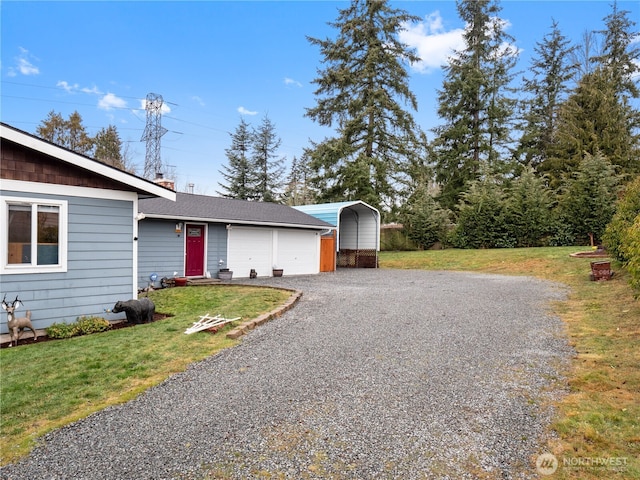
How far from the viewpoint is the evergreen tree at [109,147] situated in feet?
104

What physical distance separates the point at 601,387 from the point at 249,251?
11967mm

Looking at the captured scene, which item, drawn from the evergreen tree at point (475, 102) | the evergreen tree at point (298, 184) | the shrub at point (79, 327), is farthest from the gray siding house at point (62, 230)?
the evergreen tree at point (298, 184)

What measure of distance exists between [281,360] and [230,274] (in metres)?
8.93

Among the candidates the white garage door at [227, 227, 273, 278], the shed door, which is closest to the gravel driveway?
the white garage door at [227, 227, 273, 278]

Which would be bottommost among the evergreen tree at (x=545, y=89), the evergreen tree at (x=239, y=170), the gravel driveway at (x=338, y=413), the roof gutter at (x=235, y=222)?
the gravel driveway at (x=338, y=413)

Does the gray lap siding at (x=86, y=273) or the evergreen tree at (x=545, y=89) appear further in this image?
the evergreen tree at (x=545, y=89)

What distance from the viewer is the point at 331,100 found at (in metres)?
28.4

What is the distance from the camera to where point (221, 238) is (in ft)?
44.4

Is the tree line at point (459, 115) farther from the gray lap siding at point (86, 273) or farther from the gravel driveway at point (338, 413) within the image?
the gray lap siding at point (86, 273)

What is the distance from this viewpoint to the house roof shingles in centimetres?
1209

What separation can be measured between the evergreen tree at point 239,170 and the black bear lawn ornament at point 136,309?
25631 millimetres

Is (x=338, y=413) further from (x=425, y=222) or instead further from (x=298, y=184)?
(x=298, y=184)

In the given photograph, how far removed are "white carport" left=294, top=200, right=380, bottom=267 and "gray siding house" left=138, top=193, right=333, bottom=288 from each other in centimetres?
201

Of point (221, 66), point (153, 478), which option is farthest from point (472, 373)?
point (221, 66)
